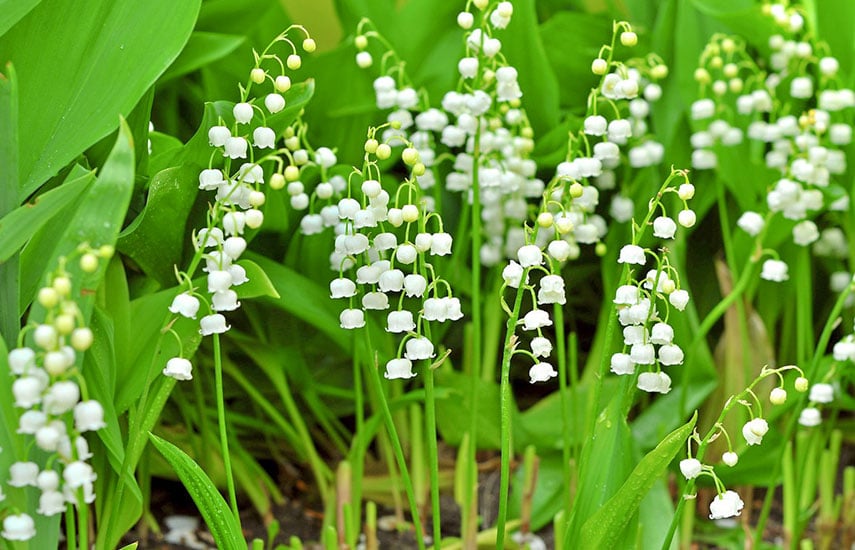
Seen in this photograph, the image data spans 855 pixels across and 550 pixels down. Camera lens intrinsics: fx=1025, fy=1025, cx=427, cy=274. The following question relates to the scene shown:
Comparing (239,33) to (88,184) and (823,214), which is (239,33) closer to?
(88,184)

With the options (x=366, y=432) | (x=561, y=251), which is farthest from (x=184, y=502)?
(x=561, y=251)

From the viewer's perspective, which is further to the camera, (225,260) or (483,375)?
(483,375)

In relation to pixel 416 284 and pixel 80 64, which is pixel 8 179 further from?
pixel 416 284

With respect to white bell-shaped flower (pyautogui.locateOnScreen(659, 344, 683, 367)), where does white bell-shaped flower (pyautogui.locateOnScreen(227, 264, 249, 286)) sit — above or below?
above

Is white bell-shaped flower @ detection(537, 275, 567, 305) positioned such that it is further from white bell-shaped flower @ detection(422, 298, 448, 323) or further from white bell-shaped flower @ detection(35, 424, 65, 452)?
white bell-shaped flower @ detection(35, 424, 65, 452)

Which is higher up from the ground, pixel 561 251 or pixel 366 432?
pixel 561 251

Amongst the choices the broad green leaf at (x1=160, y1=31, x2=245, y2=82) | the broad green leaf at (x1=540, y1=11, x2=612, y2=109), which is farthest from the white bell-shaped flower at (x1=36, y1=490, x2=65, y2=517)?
the broad green leaf at (x1=540, y1=11, x2=612, y2=109)

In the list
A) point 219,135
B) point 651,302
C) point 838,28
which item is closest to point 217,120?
point 219,135
